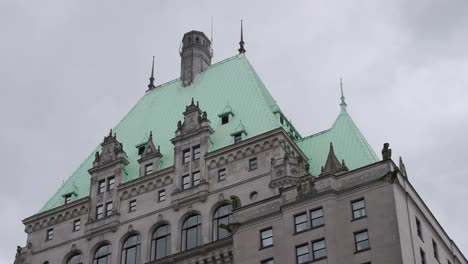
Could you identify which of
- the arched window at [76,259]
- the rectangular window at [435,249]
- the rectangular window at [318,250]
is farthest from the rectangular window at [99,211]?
the rectangular window at [435,249]

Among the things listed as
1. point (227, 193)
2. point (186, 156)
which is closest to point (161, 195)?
point (186, 156)

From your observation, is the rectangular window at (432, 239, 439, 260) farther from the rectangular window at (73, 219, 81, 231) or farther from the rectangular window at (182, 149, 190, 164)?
the rectangular window at (73, 219, 81, 231)

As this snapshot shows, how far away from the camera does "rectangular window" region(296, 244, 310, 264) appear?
7196 cm

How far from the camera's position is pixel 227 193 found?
272ft

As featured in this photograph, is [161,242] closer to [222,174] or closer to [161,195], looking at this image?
[161,195]

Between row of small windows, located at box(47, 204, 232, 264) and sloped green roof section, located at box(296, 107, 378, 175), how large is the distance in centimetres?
896

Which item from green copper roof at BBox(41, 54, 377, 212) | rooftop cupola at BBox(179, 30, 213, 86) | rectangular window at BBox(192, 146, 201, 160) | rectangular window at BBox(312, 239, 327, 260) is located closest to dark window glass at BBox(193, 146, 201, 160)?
rectangular window at BBox(192, 146, 201, 160)

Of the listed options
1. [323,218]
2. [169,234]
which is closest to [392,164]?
[323,218]

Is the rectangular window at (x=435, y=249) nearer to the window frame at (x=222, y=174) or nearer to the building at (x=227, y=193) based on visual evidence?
the building at (x=227, y=193)

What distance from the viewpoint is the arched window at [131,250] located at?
84750 millimetres

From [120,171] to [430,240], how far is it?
28.9 m

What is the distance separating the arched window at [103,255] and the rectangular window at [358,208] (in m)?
23.9

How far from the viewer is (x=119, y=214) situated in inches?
3435

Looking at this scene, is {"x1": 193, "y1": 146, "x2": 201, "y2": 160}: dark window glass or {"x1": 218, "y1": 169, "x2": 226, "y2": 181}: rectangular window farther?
{"x1": 193, "y1": 146, "x2": 201, "y2": 160}: dark window glass
